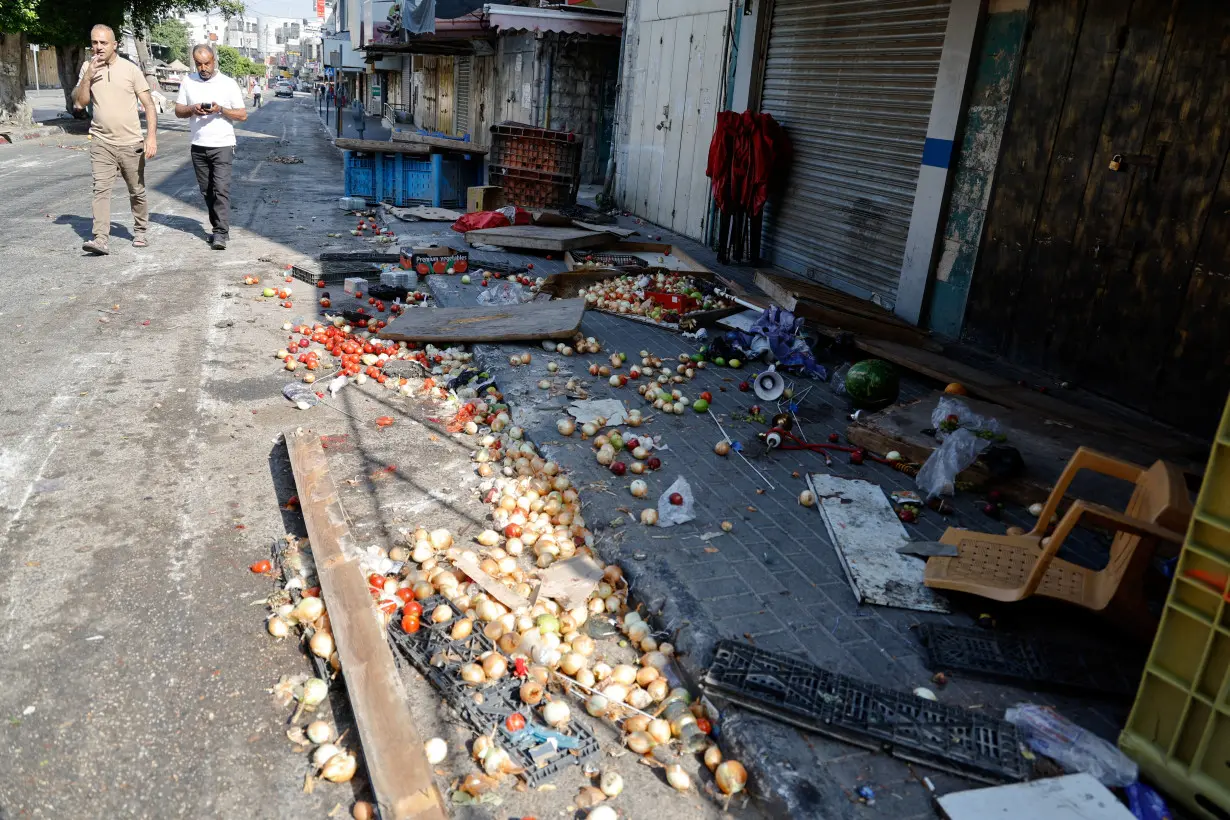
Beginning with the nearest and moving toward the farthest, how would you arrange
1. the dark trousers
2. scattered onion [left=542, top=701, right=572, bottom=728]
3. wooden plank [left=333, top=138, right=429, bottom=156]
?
1. scattered onion [left=542, top=701, right=572, bottom=728]
2. the dark trousers
3. wooden plank [left=333, top=138, right=429, bottom=156]

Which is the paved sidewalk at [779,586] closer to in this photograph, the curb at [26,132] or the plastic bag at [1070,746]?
the plastic bag at [1070,746]

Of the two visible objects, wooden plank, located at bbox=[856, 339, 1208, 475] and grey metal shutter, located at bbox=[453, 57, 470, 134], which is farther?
grey metal shutter, located at bbox=[453, 57, 470, 134]

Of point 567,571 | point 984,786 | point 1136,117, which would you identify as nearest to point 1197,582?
point 984,786

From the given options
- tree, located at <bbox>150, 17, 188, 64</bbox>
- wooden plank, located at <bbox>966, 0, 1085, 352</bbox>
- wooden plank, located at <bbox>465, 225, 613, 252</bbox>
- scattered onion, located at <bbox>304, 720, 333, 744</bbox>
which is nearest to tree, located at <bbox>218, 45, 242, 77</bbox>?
tree, located at <bbox>150, 17, 188, 64</bbox>

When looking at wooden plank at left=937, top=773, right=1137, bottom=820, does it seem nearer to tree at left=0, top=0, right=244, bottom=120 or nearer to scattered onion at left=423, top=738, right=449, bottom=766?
scattered onion at left=423, top=738, right=449, bottom=766

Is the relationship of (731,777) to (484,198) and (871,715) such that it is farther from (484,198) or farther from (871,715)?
(484,198)

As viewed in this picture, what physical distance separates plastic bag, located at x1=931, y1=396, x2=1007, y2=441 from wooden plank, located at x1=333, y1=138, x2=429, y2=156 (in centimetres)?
1108

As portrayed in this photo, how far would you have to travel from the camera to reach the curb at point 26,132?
2127cm

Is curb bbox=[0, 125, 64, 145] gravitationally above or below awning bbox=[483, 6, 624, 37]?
below

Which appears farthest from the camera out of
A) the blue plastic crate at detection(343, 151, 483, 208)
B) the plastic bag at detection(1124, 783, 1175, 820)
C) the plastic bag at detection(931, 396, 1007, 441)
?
the blue plastic crate at detection(343, 151, 483, 208)

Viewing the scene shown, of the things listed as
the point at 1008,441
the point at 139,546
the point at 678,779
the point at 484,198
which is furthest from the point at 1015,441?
the point at 484,198

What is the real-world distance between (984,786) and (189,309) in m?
7.36

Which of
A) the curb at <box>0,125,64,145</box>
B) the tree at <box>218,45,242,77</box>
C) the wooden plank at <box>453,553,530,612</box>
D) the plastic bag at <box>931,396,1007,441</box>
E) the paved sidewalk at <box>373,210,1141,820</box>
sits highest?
the tree at <box>218,45,242,77</box>

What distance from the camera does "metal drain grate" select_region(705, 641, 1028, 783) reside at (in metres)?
2.65
